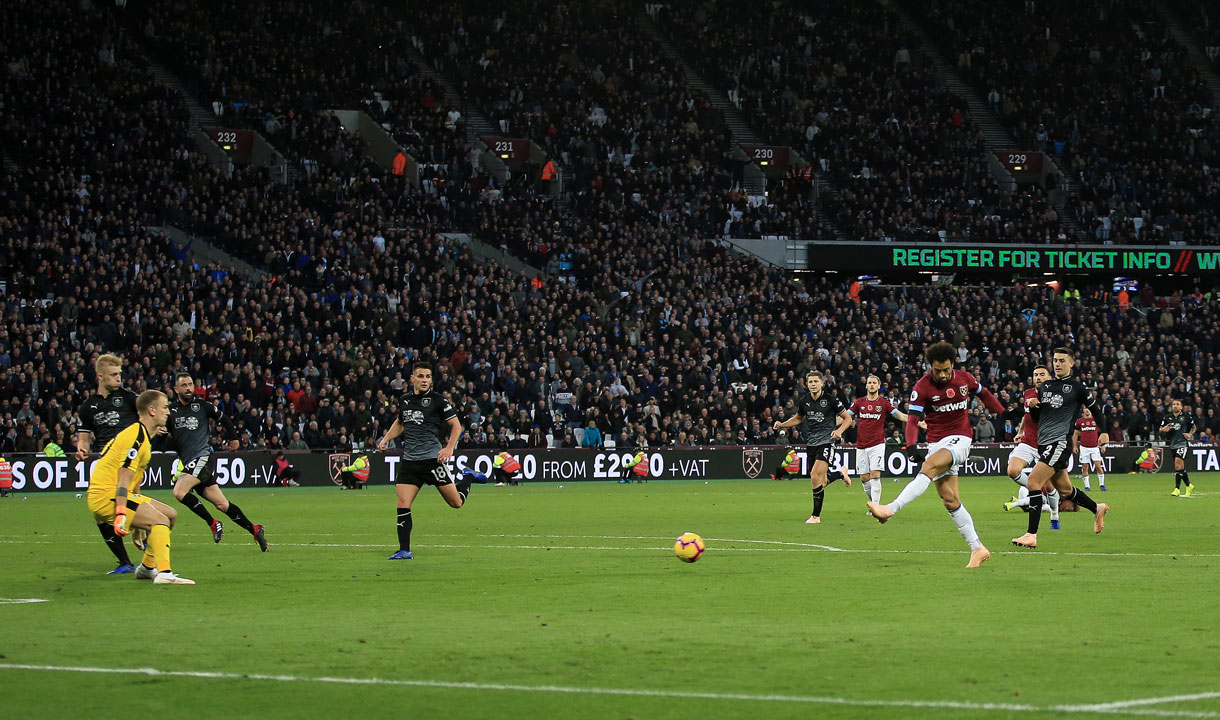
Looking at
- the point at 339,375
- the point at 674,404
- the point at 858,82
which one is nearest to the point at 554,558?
the point at 339,375

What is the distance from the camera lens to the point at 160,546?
48.8ft

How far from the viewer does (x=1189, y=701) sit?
26.1ft

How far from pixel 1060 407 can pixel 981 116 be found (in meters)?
49.8

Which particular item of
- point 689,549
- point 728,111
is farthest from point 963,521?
point 728,111

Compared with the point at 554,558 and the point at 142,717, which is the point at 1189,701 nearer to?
the point at 142,717

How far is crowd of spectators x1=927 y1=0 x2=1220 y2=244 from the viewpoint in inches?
2452

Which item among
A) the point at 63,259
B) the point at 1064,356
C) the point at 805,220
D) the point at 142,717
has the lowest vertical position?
the point at 142,717

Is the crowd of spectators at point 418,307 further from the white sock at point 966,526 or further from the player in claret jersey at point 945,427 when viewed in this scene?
the white sock at point 966,526

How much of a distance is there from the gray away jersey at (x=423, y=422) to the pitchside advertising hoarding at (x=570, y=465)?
2112 centimetres

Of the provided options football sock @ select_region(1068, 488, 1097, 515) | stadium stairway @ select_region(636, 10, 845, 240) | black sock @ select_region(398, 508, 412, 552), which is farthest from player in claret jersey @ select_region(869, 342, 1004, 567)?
stadium stairway @ select_region(636, 10, 845, 240)

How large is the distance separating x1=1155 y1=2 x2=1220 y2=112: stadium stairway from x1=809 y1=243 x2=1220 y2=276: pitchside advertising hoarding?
1074 centimetres

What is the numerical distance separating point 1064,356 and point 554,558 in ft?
21.5

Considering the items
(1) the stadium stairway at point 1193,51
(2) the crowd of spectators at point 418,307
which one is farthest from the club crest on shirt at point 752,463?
(1) the stadium stairway at point 1193,51

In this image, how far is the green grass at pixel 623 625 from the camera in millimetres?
8352
